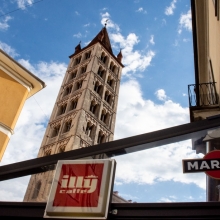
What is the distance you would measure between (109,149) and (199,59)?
23.0 feet

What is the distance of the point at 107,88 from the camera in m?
35.4

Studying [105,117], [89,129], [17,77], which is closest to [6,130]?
[17,77]

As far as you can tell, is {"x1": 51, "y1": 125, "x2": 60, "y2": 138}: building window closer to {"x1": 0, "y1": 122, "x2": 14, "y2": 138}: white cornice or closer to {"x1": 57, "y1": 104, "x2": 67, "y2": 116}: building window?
{"x1": 57, "y1": 104, "x2": 67, "y2": 116}: building window

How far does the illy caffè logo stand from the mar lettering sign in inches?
26.4

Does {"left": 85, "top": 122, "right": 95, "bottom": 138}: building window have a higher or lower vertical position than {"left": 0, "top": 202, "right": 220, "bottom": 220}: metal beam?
higher

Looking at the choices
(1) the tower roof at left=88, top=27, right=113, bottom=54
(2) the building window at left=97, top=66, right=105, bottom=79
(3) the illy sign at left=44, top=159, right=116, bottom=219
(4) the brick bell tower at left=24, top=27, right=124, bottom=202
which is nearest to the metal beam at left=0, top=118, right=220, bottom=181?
(3) the illy sign at left=44, top=159, right=116, bottom=219

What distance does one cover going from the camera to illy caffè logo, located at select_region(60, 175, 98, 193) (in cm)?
201

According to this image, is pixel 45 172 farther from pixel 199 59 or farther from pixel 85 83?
pixel 85 83

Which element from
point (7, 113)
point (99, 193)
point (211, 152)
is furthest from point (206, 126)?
point (7, 113)

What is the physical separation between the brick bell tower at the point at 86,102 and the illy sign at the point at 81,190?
923 inches

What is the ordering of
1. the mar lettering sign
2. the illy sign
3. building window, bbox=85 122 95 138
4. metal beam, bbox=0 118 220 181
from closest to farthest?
the illy sign < the mar lettering sign < metal beam, bbox=0 118 220 181 < building window, bbox=85 122 95 138

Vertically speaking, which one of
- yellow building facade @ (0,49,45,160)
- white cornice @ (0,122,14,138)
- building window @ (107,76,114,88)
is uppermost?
building window @ (107,76,114,88)

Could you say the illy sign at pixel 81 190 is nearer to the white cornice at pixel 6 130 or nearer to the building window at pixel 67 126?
the white cornice at pixel 6 130

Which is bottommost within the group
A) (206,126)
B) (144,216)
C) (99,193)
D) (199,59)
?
(144,216)
